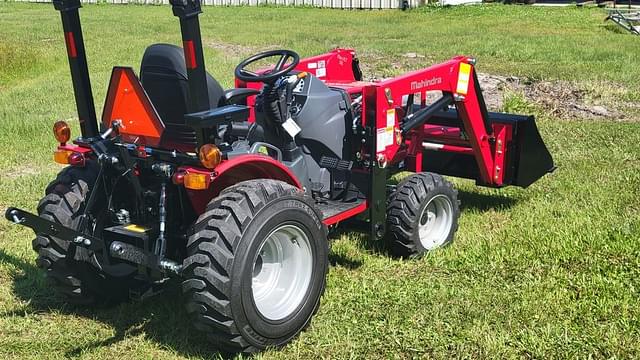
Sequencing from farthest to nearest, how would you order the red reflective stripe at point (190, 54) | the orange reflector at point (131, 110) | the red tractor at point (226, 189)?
the orange reflector at point (131, 110)
the red tractor at point (226, 189)
the red reflective stripe at point (190, 54)

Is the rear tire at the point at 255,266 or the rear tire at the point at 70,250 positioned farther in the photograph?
the rear tire at the point at 70,250

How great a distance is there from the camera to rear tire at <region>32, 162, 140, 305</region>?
3.94m

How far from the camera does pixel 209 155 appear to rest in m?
3.41

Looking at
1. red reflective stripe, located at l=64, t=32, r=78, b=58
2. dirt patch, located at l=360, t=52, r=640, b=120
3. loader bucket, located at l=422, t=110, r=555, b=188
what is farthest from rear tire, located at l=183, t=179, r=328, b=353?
dirt patch, located at l=360, t=52, r=640, b=120

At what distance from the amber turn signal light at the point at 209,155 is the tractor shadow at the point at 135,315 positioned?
103 centimetres

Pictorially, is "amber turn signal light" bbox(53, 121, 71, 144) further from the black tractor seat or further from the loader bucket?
the loader bucket

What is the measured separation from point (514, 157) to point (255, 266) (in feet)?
9.45

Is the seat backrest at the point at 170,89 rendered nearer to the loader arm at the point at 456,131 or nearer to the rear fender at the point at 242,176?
the rear fender at the point at 242,176

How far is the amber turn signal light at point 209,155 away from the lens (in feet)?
11.2

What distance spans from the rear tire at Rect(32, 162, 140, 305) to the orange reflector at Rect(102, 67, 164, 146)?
1.23ft

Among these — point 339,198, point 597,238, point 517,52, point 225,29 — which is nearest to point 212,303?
point 339,198

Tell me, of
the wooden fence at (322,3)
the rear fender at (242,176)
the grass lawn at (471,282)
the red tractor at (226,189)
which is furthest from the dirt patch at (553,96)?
the wooden fence at (322,3)

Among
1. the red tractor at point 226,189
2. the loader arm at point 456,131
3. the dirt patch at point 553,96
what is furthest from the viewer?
the dirt patch at point 553,96

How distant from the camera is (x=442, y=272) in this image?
4.75 metres
